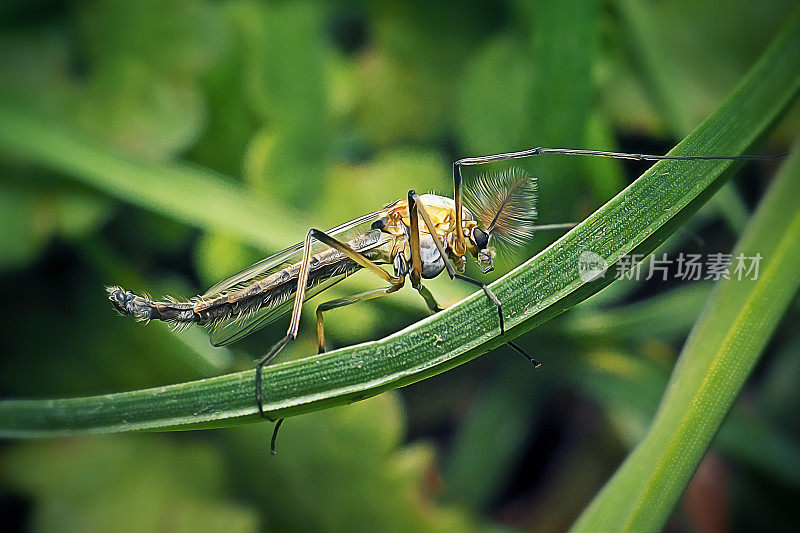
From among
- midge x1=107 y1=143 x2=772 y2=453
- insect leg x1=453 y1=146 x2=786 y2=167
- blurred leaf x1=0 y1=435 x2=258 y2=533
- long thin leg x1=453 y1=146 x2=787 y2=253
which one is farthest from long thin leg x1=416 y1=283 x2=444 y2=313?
blurred leaf x1=0 y1=435 x2=258 y2=533

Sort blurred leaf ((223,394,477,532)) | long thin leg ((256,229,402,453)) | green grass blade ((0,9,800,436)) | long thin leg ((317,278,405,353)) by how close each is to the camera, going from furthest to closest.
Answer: blurred leaf ((223,394,477,532)), long thin leg ((317,278,405,353)), long thin leg ((256,229,402,453)), green grass blade ((0,9,800,436))

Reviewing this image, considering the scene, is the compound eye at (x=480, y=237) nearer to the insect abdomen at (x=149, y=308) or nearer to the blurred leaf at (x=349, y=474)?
the blurred leaf at (x=349, y=474)

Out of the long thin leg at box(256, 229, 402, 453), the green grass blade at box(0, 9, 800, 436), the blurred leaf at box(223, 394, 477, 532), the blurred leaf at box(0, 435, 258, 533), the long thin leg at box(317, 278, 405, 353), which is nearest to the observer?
the green grass blade at box(0, 9, 800, 436)

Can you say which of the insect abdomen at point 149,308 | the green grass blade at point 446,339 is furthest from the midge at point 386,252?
the green grass blade at point 446,339

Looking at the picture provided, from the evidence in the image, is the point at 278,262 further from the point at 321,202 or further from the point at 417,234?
the point at 321,202

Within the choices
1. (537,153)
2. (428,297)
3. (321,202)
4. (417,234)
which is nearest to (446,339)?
(417,234)

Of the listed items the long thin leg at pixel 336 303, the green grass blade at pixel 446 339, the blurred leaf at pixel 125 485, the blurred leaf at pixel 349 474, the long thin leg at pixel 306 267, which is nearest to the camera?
the green grass blade at pixel 446 339

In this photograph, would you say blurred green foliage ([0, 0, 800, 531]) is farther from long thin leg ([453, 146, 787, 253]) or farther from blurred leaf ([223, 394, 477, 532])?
long thin leg ([453, 146, 787, 253])
